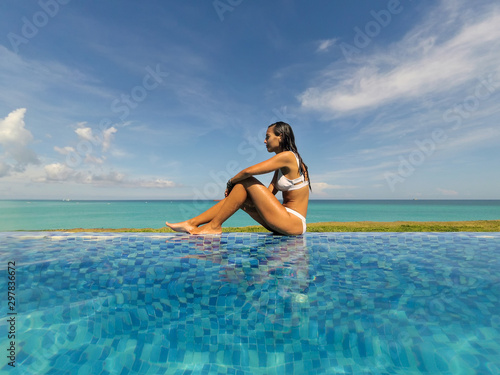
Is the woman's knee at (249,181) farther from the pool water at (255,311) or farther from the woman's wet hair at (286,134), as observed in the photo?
the pool water at (255,311)

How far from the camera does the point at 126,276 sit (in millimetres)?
3395

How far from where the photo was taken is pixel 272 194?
5.00m

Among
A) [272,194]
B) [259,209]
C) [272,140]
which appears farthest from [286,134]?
[259,209]

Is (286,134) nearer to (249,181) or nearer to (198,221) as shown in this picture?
(249,181)

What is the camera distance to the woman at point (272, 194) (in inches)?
186

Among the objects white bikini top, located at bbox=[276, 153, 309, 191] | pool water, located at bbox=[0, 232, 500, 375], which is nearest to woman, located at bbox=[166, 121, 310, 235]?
white bikini top, located at bbox=[276, 153, 309, 191]

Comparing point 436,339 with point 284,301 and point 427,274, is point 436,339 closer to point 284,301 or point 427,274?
point 284,301

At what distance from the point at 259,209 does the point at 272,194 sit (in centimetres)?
40

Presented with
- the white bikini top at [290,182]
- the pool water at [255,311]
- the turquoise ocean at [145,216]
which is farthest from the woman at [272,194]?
the turquoise ocean at [145,216]

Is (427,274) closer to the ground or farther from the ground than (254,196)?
closer to the ground

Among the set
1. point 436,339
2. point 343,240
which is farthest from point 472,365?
point 343,240

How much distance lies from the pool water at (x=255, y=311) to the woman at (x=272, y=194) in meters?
0.67

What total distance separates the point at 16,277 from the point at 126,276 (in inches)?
54.1

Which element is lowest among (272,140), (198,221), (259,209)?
(198,221)
